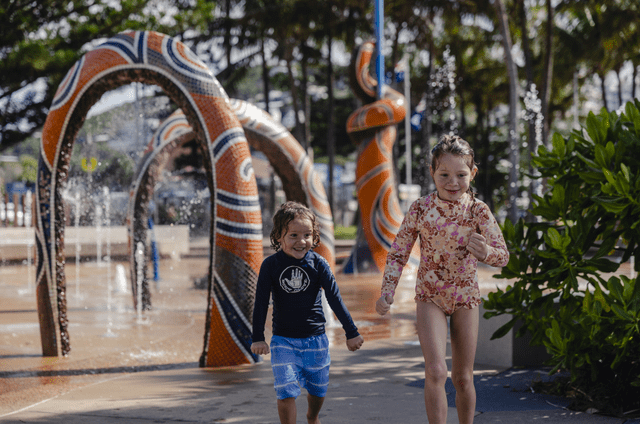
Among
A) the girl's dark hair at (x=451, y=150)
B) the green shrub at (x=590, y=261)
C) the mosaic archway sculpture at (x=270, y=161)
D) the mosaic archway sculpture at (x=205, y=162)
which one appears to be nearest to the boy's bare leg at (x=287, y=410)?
the girl's dark hair at (x=451, y=150)

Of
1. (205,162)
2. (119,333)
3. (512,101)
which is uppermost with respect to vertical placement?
(512,101)

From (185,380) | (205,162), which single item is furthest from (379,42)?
(185,380)

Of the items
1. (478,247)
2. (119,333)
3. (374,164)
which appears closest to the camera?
(478,247)

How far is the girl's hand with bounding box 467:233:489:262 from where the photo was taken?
3242mm

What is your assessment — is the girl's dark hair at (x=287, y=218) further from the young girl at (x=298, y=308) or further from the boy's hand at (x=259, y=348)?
the boy's hand at (x=259, y=348)

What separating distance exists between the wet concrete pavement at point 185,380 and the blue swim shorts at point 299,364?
79 cm

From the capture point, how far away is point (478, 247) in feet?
10.7

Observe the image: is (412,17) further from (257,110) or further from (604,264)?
(604,264)

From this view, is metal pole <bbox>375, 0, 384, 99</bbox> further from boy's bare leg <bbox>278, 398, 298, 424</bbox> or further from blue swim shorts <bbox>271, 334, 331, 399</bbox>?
boy's bare leg <bbox>278, 398, 298, 424</bbox>

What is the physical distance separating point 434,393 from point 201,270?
13718 millimetres

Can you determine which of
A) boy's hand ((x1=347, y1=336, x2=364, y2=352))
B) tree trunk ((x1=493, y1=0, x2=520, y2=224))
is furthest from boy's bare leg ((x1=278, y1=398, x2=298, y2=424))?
tree trunk ((x1=493, y1=0, x2=520, y2=224))

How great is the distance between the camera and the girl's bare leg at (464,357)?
11.2 ft

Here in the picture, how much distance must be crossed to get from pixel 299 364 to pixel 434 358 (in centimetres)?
71

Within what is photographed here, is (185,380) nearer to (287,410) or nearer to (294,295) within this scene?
(287,410)
